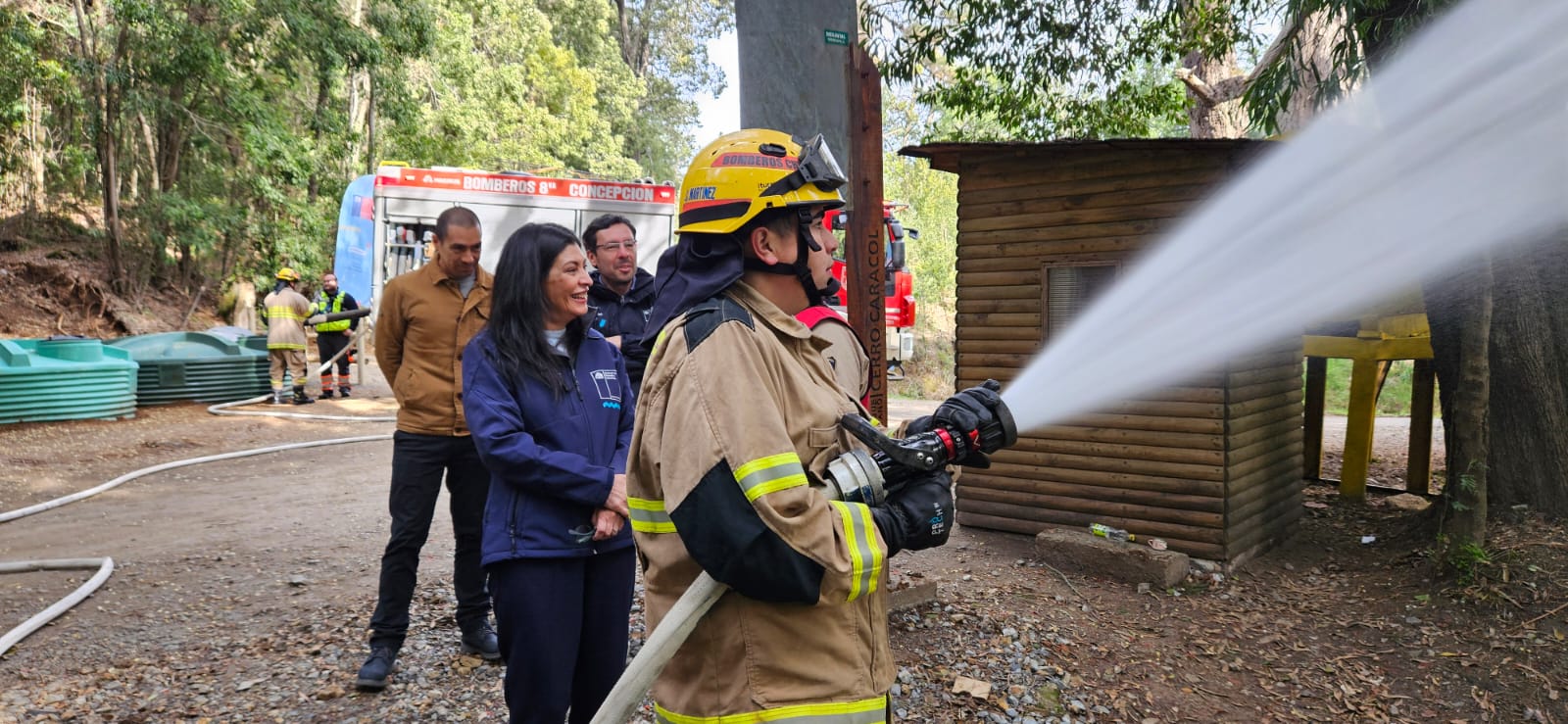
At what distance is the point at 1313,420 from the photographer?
9.63 m

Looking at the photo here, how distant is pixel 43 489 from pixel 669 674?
9.04 metres

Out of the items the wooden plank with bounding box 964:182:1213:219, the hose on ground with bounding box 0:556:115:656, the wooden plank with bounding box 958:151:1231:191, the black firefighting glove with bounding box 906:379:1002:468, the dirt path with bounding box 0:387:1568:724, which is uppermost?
the wooden plank with bounding box 958:151:1231:191

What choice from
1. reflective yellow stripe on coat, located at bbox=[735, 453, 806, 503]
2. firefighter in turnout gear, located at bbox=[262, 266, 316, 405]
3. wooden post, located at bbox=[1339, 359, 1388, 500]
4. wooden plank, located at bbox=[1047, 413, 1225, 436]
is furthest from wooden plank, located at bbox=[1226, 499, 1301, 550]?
firefighter in turnout gear, located at bbox=[262, 266, 316, 405]

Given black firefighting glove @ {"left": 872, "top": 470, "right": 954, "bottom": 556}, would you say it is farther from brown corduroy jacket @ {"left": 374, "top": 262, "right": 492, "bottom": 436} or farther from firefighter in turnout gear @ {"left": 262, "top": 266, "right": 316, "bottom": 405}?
firefighter in turnout gear @ {"left": 262, "top": 266, "right": 316, "bottom": 405}

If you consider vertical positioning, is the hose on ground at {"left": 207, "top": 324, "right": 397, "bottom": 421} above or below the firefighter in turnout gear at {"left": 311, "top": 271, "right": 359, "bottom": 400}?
below

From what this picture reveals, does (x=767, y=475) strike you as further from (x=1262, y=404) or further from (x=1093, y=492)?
(x=1262, y=404)

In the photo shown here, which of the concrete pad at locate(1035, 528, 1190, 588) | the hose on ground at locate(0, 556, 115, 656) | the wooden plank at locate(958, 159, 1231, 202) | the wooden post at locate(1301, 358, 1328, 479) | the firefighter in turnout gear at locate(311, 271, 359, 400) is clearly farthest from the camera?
the firefighter in turnout gear at locate(311, 271, 359, 400)

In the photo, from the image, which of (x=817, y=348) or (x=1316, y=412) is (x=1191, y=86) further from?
(x=817, y=348)

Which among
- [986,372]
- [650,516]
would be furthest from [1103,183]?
[650,516]

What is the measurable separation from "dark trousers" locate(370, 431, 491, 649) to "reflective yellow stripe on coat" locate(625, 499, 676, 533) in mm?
2185

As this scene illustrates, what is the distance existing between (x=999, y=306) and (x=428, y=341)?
15.3 ft

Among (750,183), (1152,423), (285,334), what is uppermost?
(750,183)

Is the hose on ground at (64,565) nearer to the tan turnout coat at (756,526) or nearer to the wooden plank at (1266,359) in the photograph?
the tan turnout coat at (756,526)

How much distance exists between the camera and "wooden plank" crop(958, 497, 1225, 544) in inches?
269
